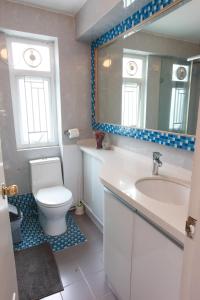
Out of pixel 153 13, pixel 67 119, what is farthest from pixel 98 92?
pixel 153 13

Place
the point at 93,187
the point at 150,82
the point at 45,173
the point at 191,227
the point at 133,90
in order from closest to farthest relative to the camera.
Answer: the point at 191,227 → the point at 150,82 → the point at 133,90 → the point at 93,187 → the point at 45,173

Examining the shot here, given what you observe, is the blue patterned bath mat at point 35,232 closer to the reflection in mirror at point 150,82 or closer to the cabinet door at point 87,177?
the cabinet door at point 87,177

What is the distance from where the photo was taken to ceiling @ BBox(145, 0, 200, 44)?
117 cm

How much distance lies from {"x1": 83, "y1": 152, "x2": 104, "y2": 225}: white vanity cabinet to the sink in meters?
0.72

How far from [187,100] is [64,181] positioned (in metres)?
1.78

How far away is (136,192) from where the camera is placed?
3.63ft

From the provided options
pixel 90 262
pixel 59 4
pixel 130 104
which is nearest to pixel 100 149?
pixel 130 104

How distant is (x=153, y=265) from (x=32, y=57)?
2427 mm

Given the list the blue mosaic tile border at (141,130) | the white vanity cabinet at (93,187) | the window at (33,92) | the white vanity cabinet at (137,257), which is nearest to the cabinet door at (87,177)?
the white vanity cabinet at (93,187)

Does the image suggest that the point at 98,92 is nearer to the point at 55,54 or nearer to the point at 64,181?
the point at 55,54

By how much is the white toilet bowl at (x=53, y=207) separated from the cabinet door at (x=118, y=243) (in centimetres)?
68

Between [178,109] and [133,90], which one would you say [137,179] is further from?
[133,90]

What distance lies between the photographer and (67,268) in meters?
1.67

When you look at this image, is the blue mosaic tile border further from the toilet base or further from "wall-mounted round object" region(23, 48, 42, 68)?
the toilet base
